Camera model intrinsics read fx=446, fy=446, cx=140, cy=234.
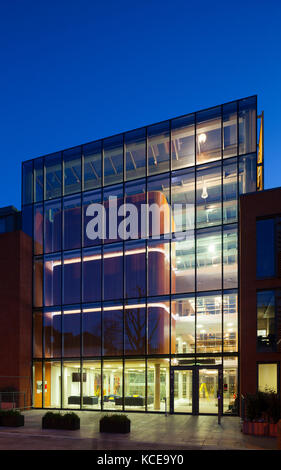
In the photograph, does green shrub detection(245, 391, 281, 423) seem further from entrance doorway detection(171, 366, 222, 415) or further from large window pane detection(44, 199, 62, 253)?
large window pane detection(44, 199, 62, 253)

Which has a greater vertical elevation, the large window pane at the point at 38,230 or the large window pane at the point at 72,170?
the large window pane at the point at 72,170

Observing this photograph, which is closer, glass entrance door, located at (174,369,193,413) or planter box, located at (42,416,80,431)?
planter box, located at (42,416,80,431)

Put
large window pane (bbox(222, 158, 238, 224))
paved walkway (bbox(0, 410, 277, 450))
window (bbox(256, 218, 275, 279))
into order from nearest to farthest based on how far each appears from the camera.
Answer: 1. paved walkway (bbox(0, 410, 277, 450))
2. window (bbox(256, 218, 275, 279))
3. large window pane (bbox(222, 158, 238, 224))

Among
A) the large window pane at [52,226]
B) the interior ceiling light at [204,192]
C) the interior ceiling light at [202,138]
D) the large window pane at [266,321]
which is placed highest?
the interior ceiling light at [202,138]

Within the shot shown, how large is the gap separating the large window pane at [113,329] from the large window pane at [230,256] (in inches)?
266

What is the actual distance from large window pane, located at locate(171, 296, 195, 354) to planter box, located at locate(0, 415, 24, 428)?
9.11 metres

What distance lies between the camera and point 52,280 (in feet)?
97.4

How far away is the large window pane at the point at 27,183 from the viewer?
1236 inches

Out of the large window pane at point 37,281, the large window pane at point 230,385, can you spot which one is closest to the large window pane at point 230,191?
the large window pane at point 230,385

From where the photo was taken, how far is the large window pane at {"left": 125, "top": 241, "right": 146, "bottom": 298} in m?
26.8

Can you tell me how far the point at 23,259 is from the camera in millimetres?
29734

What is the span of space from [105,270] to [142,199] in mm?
5017

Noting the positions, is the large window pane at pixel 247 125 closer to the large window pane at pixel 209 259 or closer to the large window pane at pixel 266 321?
the large window pane at pixel 209 259

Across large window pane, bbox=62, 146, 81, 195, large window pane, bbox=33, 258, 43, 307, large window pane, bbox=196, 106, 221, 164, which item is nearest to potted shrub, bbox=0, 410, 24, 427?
large window pane, bbox=33, 258, 43, 307
